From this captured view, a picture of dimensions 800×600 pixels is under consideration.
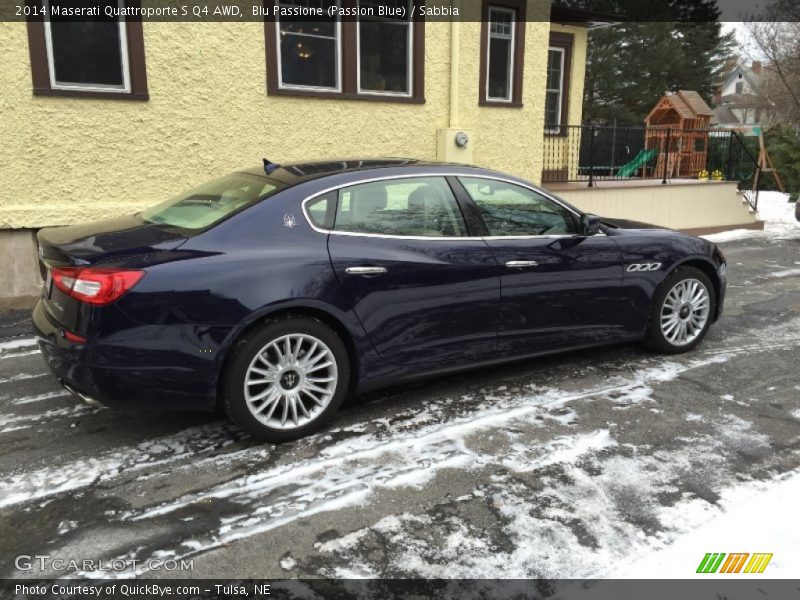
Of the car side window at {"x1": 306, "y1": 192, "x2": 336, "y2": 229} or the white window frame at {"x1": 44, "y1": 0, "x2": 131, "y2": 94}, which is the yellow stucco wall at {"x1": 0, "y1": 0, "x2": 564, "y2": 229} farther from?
the car side window at {"x1": 306, "y1": 192, "x2": 336, "y2": 229}

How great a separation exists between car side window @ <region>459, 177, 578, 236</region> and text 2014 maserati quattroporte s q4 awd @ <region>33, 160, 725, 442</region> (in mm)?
11

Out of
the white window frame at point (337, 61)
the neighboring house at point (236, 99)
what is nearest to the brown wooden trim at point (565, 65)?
the neighboring house at point (236, 99)

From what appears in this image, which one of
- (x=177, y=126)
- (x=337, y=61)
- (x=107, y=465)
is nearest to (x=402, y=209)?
(x=107, y=465)

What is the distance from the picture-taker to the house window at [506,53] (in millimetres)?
9648

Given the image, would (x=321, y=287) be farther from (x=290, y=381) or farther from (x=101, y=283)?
(x=101, y=283)

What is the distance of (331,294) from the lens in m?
3.57

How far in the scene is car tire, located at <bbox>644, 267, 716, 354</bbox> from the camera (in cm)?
491

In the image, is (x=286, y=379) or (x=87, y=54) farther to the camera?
(x=87, y=54)

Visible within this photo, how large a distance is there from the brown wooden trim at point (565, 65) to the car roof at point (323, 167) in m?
9.24

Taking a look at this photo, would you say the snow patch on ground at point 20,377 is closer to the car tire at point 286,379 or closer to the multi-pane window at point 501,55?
the car tire at point 286,379

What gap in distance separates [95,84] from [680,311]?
6204 millimetres

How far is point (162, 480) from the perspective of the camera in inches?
128

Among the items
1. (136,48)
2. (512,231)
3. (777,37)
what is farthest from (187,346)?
(777,37)

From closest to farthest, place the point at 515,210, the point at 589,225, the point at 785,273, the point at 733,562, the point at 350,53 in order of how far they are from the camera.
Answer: the point at 733,562, the point at 515,210, the point at 589,225, the point at 350,53, the point at 785,273
